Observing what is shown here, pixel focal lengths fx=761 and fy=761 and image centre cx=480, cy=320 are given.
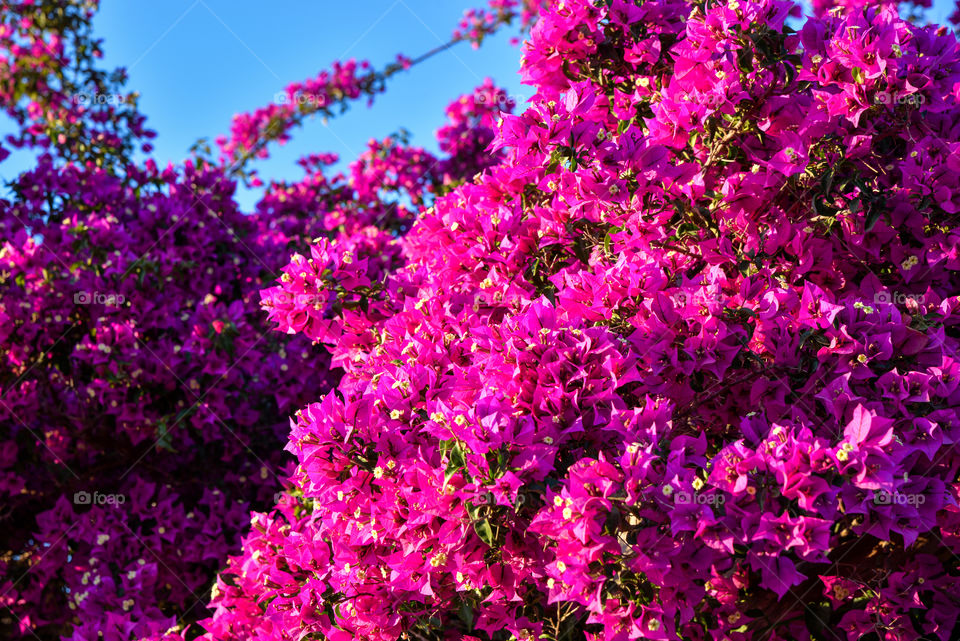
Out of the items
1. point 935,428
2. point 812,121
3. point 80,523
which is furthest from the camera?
point 80,523

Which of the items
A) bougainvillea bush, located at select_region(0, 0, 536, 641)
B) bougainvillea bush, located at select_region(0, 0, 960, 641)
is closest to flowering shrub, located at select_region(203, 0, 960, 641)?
bougainvillea bush, located at select_region(0, 0, 960, 641)

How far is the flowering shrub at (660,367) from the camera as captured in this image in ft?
7.49

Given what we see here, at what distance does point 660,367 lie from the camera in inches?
106

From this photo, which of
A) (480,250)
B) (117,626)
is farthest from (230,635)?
(480,250)

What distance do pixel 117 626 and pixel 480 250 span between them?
2.78 m

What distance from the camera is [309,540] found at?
313 cm

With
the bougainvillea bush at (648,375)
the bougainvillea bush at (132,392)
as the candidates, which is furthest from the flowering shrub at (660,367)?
the bougainvillea bush at (132,392)

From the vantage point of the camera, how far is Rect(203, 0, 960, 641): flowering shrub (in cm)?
228

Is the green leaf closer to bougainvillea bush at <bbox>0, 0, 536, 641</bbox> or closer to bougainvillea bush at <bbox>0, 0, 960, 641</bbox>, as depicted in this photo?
bougainvillea bush at <bbox>0, 0, 960, 641</bbox>

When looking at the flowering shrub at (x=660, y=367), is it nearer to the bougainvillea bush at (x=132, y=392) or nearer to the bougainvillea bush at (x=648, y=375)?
the bougainvillea bush at (x=648, y=375)

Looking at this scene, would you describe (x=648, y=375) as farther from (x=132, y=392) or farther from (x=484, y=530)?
(x=132, y=392)

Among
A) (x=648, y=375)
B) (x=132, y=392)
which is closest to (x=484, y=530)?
(x=648, y=375)

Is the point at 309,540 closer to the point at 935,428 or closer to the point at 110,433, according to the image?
the point at 935,428

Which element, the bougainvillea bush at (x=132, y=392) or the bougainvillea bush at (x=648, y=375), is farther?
the bougainvillea bush at (x=132, y=392)
